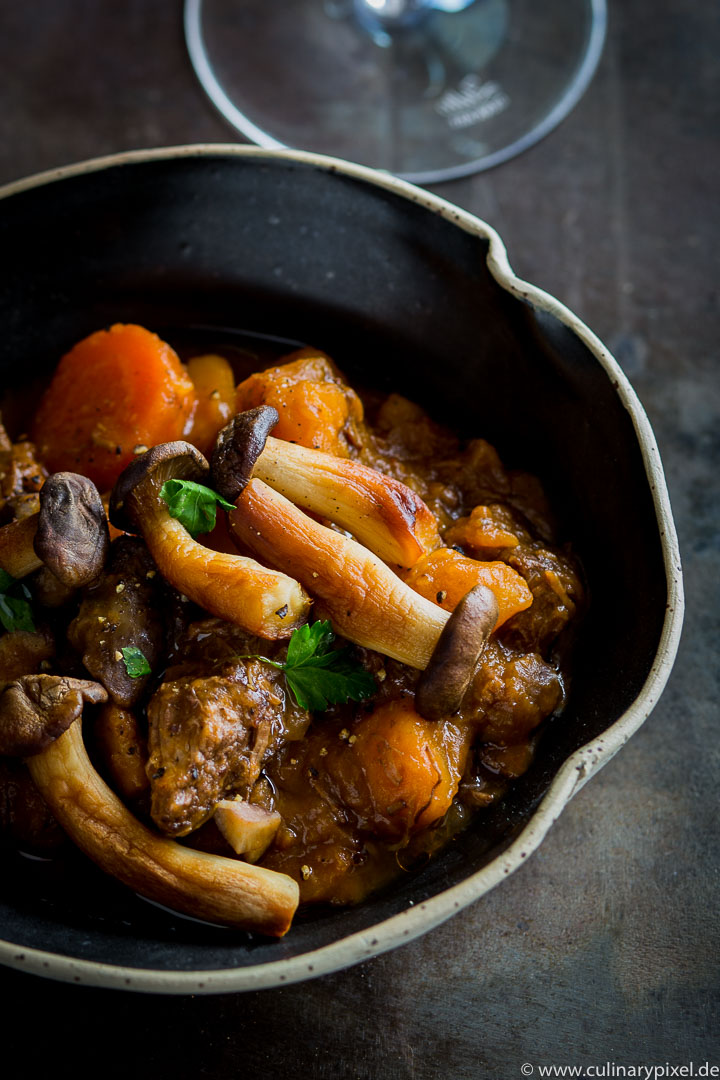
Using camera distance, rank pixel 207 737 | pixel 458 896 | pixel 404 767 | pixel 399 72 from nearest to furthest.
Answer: pixel 458 896
pixel 207 737
pixel 404 767
pixel 399 72

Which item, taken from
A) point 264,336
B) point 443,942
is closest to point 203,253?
point 264,336

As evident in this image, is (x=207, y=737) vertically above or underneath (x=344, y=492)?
underneath

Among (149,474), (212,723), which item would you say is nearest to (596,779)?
(212,723)

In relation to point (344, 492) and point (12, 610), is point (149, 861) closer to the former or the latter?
point (12, 610)

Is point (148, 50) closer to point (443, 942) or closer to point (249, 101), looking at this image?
point (249, 101)

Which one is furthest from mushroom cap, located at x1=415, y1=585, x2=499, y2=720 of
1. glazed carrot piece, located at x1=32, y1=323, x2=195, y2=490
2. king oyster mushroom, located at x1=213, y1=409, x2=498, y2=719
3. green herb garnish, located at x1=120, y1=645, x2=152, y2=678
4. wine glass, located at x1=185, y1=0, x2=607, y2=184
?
wine glass, located at x1=185, y1=0, x2=607, y2=184

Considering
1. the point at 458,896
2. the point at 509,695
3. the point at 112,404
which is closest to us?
the point at 458,896

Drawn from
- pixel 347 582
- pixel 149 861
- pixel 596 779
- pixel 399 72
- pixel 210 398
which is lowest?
pixel 149 861

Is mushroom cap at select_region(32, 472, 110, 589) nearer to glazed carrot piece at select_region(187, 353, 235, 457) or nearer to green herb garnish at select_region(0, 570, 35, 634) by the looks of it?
green herb garnish at select_region(0, 570, 35, 634)
